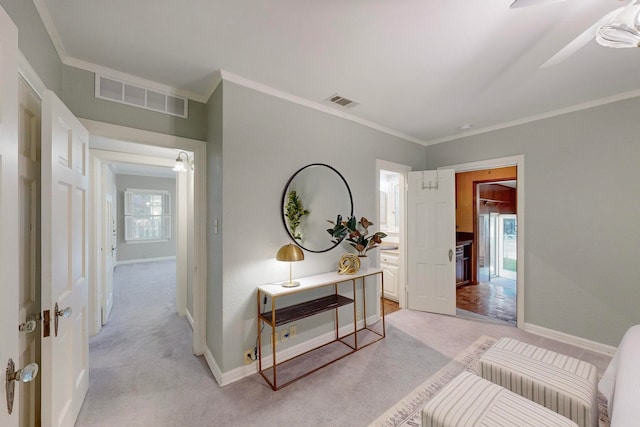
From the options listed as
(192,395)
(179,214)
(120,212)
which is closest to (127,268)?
(120,212)

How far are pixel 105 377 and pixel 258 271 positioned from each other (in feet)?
5.14

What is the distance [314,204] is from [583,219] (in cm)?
288

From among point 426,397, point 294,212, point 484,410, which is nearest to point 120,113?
point 294,212

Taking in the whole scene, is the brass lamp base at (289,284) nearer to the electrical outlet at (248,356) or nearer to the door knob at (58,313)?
the electrical outlet at (248,356)

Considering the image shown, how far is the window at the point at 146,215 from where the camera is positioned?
737cm

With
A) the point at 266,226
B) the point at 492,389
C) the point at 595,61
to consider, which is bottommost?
the point at 492,389

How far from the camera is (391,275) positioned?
4.12 m

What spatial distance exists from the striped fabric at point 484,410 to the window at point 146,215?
860 cm

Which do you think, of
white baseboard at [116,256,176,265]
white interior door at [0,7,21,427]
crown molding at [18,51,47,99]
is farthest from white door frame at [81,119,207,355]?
white baseboard at [116,256,176,265]

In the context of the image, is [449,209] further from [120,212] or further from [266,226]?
[120,212]

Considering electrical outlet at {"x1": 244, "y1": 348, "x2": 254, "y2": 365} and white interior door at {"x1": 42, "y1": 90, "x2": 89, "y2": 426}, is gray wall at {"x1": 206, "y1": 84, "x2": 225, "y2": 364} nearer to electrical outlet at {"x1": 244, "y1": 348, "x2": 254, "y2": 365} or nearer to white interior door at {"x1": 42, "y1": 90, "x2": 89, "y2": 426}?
electrical outlet at {"x1": 244, "y1": 348, "x2": 254, "y2": 365}

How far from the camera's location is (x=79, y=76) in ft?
6.49

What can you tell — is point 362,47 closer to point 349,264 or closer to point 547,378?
point 349,264

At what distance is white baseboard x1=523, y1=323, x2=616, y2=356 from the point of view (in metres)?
2.57
